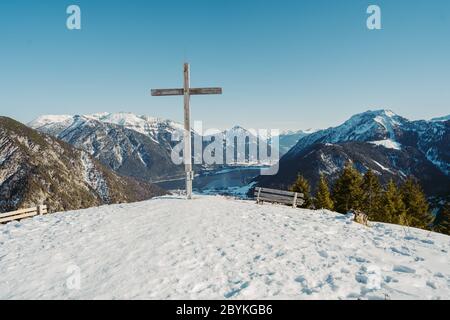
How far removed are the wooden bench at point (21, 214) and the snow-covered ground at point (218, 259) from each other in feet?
7.69

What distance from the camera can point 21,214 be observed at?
60.8 ft

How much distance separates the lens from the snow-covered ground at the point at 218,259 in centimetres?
754

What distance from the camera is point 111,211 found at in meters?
17.4

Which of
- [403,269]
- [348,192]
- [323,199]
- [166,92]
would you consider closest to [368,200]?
[348,192]

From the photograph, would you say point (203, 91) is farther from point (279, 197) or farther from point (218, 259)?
point (218, 259)

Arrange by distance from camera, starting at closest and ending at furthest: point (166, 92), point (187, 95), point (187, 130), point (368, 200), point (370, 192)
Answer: point (187, 95) → point (187, 130) → point (166, 92) → point (368, 200) → point (370, 192)

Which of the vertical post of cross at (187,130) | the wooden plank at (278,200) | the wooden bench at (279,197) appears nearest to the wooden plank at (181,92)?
the vertical post of cross at (187,130)

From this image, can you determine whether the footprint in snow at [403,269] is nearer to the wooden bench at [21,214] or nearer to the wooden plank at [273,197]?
the wooden plank at [273,197]

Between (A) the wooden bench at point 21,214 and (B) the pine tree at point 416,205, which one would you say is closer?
(A) the wooden bench at point 21,214

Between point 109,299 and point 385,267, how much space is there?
7311 mm

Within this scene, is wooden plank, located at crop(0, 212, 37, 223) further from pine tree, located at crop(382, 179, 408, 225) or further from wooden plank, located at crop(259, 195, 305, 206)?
pine tree, located at crop(382, 179, 408, 225)

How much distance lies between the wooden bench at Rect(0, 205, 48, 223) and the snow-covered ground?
2345mm

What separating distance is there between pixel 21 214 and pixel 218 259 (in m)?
14.8
